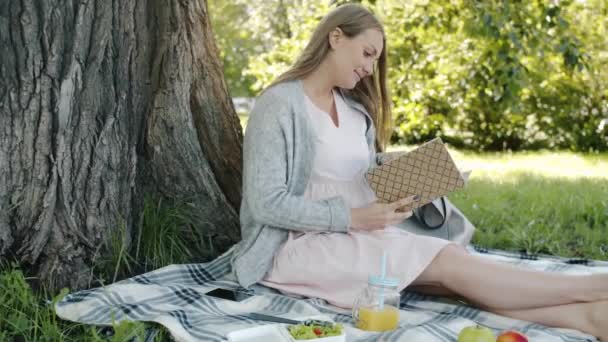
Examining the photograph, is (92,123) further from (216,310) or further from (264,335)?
(264,335)

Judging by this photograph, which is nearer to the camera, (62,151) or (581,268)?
(62,151)

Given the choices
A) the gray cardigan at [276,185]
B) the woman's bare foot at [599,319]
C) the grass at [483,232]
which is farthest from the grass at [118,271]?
the woman's bare foot at [599,319]

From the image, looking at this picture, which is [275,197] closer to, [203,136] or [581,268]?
[203,136]

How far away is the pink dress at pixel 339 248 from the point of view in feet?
10.7

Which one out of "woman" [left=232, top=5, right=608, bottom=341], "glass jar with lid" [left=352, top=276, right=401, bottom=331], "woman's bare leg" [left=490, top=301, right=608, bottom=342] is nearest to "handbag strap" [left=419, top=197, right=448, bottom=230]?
"woman" [left=232, top=5, right=608, bottom=341]

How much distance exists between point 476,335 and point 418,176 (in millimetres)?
803

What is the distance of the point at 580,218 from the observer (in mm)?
5227

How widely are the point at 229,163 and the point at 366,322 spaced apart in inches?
52.1

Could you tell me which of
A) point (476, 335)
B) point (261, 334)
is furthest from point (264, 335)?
point (476, 335)

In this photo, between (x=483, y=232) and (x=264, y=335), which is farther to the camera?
(x=483, y=232)

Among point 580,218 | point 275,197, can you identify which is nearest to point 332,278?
point 275,197

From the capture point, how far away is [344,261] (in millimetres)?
3262

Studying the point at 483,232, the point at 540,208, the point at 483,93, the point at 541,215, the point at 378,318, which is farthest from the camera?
the point at 483,93

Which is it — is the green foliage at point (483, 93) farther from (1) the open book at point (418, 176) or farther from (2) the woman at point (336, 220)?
(1) the open book at point (418, 176)
